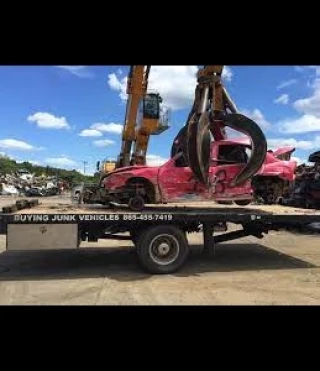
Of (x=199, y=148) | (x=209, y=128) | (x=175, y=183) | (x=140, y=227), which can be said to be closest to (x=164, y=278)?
(x=140, y=227)

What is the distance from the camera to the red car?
36.6ft

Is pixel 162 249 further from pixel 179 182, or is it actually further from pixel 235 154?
pixel 235 154

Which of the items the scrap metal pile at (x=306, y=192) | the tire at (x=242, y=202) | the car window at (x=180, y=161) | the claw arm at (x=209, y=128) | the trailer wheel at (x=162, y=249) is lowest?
the trailer wheel at (x=162, y=249)

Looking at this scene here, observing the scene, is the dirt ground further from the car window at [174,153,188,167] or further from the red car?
the car window at [174,153,188,167]

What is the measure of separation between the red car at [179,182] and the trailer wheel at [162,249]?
3.87 ft

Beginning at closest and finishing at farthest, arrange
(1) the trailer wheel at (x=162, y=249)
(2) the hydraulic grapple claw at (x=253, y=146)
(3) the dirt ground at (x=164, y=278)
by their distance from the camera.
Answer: (3) the dirt ground at (x=164, y=278), (1) the trailer wheel at (x=162, y=249), (2) the hydraulic grapple claw at (x=253, y=146)

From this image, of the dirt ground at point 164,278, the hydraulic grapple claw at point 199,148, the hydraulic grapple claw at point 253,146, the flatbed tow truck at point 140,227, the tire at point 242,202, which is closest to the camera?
the dirt ground at point 164,278

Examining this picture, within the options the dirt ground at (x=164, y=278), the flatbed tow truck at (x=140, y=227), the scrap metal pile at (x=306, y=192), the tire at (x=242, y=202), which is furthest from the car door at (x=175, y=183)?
the scrap metal pile at (x=306, y=192)

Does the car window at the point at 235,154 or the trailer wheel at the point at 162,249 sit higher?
the car window at the point at 235,154

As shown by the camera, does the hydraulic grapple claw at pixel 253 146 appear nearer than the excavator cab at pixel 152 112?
Yes

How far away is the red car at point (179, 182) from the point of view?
11.2 metres

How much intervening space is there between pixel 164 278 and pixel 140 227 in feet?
3.88

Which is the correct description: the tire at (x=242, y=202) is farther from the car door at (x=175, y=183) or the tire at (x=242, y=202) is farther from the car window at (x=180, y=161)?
the car window at (x=180, y=161)

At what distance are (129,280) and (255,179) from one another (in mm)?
4193
